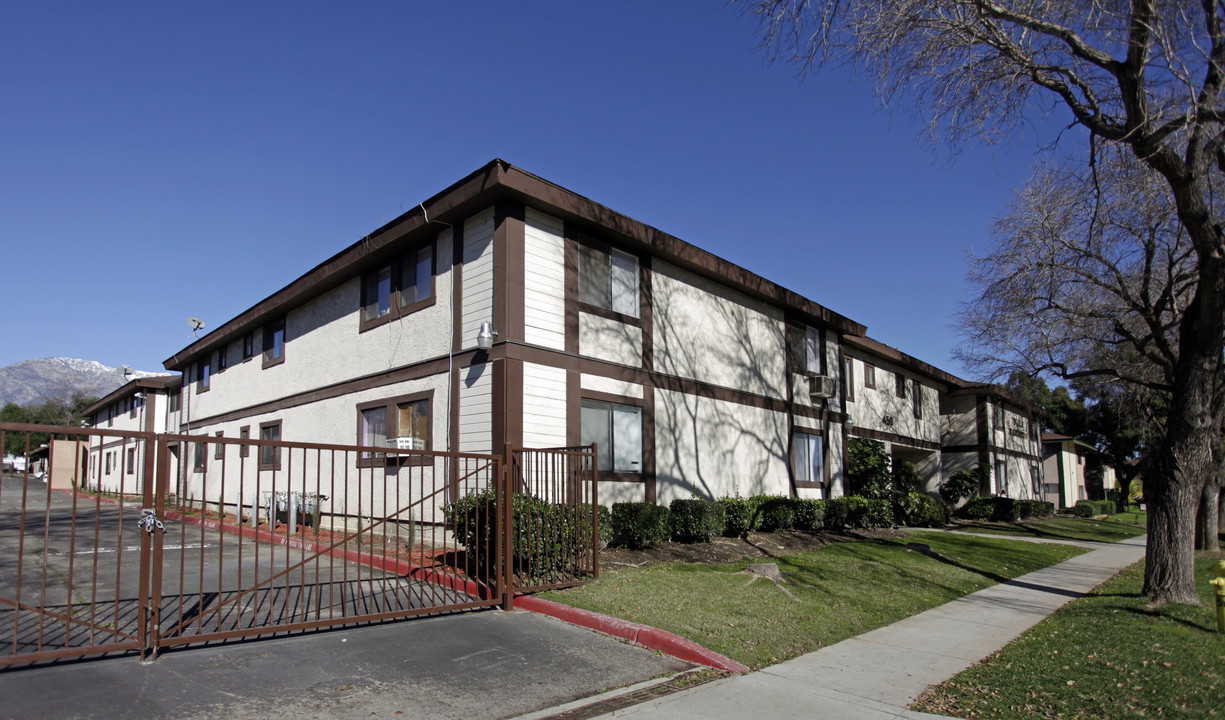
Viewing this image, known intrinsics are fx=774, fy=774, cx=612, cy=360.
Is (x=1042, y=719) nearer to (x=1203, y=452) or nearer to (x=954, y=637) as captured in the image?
(x=954, y=637)

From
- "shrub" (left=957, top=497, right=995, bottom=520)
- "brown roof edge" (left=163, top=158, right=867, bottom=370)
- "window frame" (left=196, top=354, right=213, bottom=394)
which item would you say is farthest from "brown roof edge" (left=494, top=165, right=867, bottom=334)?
"window frame" (left=196, top=354, right=213, bottom=394)

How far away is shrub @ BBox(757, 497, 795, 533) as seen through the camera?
651 inches

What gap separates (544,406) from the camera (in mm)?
12375

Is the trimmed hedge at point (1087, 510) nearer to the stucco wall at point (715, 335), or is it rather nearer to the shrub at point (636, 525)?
the stucco wall at point (715, 335)

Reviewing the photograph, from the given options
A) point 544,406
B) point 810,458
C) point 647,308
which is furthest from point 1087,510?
point 544,406

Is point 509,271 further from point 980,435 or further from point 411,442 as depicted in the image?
point 980,435

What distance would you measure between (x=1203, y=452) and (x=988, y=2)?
667 cm

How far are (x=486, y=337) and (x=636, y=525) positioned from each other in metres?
3.92

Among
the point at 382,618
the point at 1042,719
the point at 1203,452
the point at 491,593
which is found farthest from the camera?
the point at 1203,452

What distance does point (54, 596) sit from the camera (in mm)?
8805

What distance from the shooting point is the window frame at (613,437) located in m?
13.3

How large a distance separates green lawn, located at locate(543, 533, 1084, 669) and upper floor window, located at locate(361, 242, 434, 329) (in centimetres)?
635

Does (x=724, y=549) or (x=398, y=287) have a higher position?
(x=398, y=287)

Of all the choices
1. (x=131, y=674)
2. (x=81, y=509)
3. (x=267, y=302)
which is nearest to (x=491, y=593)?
(x=131, y=674)
